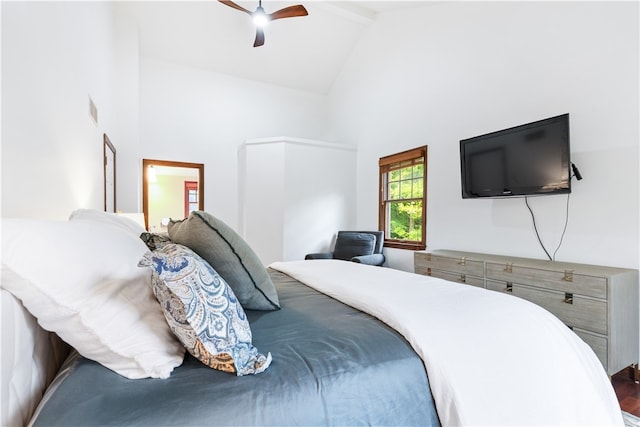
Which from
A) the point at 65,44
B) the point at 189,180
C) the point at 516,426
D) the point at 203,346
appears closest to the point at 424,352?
the point at 516,426

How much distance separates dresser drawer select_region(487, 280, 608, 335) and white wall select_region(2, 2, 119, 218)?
9.89ft

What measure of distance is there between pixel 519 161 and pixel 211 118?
4394 millimetres

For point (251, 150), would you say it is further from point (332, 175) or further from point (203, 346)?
point (203, 346)

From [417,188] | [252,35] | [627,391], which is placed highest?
[252,35]

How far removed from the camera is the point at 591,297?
6.75 feet

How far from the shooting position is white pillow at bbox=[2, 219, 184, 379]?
74 centimetres

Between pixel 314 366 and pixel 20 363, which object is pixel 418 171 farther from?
pixel 20 363

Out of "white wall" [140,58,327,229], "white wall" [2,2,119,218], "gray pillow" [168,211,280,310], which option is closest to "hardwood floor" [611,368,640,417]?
"gray pillow" [168,211,280,310]

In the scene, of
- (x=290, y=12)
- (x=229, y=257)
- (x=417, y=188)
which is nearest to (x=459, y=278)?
(x=417, y=188)

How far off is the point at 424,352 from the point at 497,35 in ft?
10.9

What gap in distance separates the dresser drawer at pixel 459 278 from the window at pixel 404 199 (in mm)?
762

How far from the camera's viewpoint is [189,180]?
7719mm

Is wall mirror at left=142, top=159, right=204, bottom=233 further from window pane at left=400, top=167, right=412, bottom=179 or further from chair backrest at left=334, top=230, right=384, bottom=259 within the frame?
window pane at left=400, top=167, right=412, bottom=179

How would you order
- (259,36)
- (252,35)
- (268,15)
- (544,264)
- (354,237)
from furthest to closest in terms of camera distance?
(252,35)
(354,237)
(259,36)
(268,15)
(544,264)
